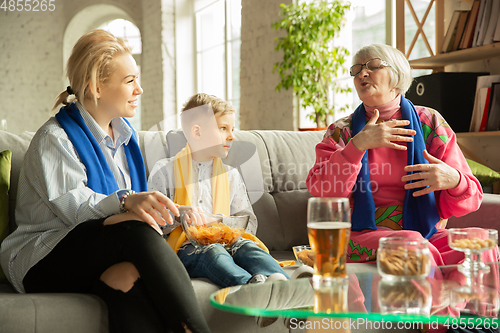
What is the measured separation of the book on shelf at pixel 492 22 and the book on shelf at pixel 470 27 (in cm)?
10

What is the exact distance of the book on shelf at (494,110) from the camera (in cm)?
256

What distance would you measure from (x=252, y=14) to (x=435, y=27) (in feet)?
8.31

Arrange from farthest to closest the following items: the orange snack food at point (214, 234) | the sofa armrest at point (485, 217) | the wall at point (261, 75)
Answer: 1. the wall at point (261, 75)
2. the sofa armrest at point (485, 217)
3. the orange snack food at point (214, 234)

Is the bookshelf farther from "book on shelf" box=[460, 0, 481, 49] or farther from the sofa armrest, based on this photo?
the sofa armrest

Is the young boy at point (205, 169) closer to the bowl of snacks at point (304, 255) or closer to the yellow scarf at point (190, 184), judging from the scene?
the yellow scarf at point (190, 184)

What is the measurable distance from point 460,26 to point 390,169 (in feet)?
5.02

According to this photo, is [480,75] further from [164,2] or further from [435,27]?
[164,2]

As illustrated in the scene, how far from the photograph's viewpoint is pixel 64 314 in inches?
47.4

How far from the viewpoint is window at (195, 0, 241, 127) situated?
20.0ft

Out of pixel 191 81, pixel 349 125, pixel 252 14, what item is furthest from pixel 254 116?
pixel 349 125

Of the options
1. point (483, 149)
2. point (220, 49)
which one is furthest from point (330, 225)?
point (220, 49)

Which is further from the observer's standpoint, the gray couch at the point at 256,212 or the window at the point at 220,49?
the window at the point at 220,49

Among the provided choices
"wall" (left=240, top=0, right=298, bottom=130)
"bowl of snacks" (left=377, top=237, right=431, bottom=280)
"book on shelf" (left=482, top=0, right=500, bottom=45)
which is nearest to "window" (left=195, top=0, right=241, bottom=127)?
"wall" (left=240, top=0, right=298, bottom=130)

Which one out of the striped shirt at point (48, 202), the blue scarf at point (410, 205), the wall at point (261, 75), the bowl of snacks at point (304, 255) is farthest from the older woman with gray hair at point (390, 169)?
the wall at point (261, 75)
